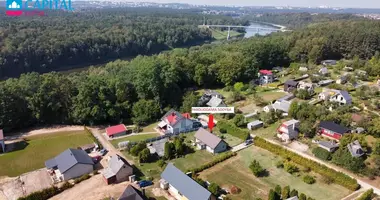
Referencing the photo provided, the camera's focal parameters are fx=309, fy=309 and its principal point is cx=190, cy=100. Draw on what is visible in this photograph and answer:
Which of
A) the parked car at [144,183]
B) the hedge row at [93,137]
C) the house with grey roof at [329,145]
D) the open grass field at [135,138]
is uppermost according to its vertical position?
the house with grey roof at [329,145]

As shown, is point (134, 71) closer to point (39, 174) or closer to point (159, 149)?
point (159, 149)

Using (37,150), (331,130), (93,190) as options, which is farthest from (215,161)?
(37,150)

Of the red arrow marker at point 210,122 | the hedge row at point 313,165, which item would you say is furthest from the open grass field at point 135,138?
the hedge row at point 313,165

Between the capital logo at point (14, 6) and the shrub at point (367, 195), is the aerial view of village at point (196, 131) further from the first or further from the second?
the capital logo at point (14, 6)

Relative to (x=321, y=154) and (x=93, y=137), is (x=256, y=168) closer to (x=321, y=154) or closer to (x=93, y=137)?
(x=321, y=154)

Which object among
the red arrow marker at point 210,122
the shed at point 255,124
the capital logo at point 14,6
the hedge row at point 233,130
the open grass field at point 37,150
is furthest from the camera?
the capital logo at point 14,6
